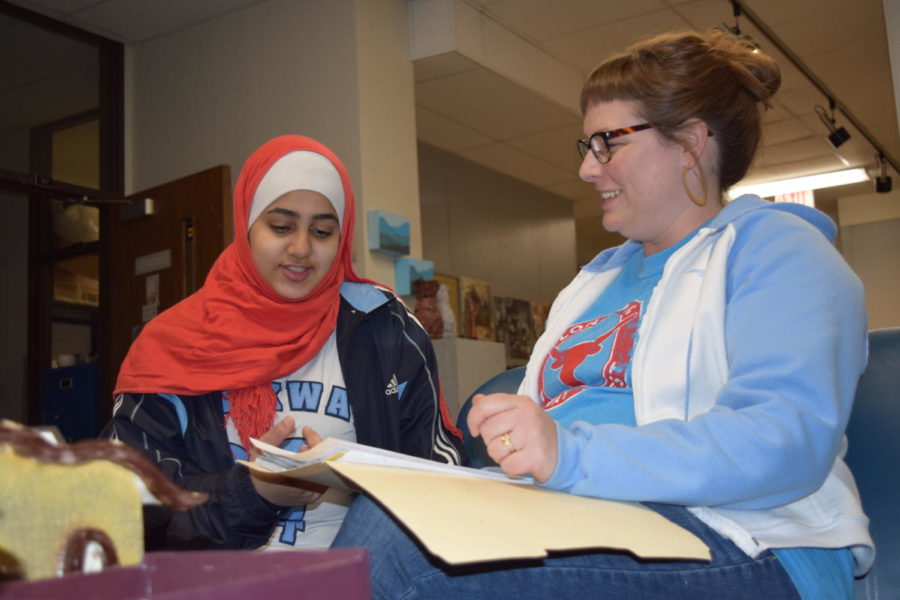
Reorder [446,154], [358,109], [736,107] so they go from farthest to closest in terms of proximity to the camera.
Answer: [446,154]
[358,109]
[736,107]

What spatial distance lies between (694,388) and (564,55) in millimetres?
4444

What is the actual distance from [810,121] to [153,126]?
4360 mm

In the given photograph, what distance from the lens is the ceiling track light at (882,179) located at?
7.10 metres

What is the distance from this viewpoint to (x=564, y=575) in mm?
842

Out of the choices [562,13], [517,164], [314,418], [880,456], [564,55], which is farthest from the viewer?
[517,164]

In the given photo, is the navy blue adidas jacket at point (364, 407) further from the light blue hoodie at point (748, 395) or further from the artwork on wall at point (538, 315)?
the artwork on wall at point (538, 315)

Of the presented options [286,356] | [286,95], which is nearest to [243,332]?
[286,356]

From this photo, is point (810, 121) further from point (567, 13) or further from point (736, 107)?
point (736, 107)

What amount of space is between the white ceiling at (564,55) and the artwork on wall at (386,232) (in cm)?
94

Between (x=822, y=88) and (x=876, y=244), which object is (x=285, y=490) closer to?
(x=822, y=88)

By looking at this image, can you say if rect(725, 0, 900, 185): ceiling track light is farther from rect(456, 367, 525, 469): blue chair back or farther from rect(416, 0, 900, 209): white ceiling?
rect(456, 367, 525, 469): blue chair back

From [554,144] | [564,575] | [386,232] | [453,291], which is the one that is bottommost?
[564,575]

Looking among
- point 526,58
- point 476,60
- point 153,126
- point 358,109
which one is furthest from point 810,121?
point 153,126

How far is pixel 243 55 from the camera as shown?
178 inches
